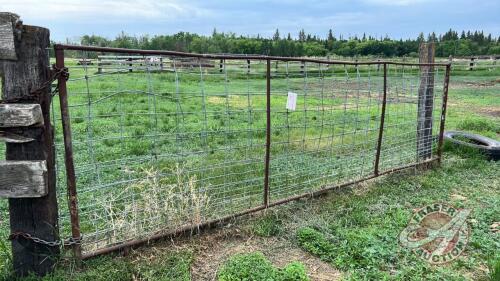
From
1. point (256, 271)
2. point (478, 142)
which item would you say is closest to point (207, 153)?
point (256, 271)

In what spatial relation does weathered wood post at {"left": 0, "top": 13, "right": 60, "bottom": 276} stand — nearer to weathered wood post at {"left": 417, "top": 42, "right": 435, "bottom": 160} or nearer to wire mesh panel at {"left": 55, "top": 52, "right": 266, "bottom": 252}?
wire mesh panel at {"left": 55, "top": 52, "right": 266, "bottom": 252}

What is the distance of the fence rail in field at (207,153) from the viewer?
3607 millimetres

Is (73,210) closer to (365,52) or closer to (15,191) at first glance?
(15,191)

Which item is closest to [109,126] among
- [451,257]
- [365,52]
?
[451,257]

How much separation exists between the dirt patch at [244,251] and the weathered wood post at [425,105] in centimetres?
372

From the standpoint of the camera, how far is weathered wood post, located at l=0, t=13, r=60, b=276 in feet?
9.23

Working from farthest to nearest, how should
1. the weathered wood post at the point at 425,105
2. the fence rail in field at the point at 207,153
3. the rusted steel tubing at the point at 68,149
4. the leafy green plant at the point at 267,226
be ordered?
1. the weathered wood post at the point at 425,105
2. the leafy green plant at the point at 267,226
3. the fence rail in field at the point at 207,153
4. the rusted steel tubing at the point at 68,149

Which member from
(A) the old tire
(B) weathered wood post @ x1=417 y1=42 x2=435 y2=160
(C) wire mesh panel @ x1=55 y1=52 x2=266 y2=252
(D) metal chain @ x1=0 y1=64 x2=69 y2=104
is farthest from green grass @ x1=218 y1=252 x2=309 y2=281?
(A) the old tire

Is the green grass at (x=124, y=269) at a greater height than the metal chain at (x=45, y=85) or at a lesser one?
lesser

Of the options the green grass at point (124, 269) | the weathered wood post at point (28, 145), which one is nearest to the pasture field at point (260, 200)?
the green grass at point (124, 269)

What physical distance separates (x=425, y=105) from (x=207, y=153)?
11.8ft

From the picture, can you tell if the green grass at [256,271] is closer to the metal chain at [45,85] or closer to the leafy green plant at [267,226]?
the leafy green plant at [267,226]

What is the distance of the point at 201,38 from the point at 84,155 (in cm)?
6447

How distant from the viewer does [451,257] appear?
3.74m
